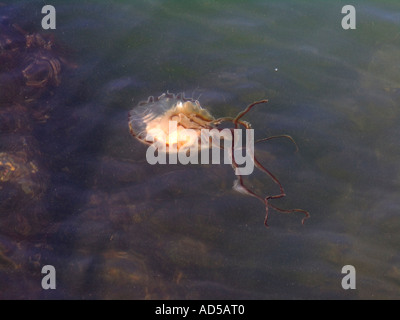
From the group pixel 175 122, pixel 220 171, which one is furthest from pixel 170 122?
pixel 220 171

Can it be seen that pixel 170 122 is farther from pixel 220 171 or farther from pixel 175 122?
pixel 220 171

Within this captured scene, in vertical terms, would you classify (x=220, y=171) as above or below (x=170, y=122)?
below

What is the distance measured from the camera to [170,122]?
3.08m

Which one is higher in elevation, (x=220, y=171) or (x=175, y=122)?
(x=175, y=122)

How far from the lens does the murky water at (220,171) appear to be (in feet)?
7.77

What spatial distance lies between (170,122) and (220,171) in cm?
64

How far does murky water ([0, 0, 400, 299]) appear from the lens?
93.3 inches

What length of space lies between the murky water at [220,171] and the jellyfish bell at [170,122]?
10cm

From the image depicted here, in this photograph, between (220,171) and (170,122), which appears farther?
(170,122)

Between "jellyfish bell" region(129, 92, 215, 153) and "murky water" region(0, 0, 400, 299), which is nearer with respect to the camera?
"murky water" region(0, 0, 400, 299)

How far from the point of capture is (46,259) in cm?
241

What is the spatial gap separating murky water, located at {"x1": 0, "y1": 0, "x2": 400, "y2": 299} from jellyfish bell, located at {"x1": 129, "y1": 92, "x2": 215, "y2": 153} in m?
0.10

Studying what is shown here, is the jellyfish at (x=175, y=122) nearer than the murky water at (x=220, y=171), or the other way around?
the murky water at (x=220, y=171)
